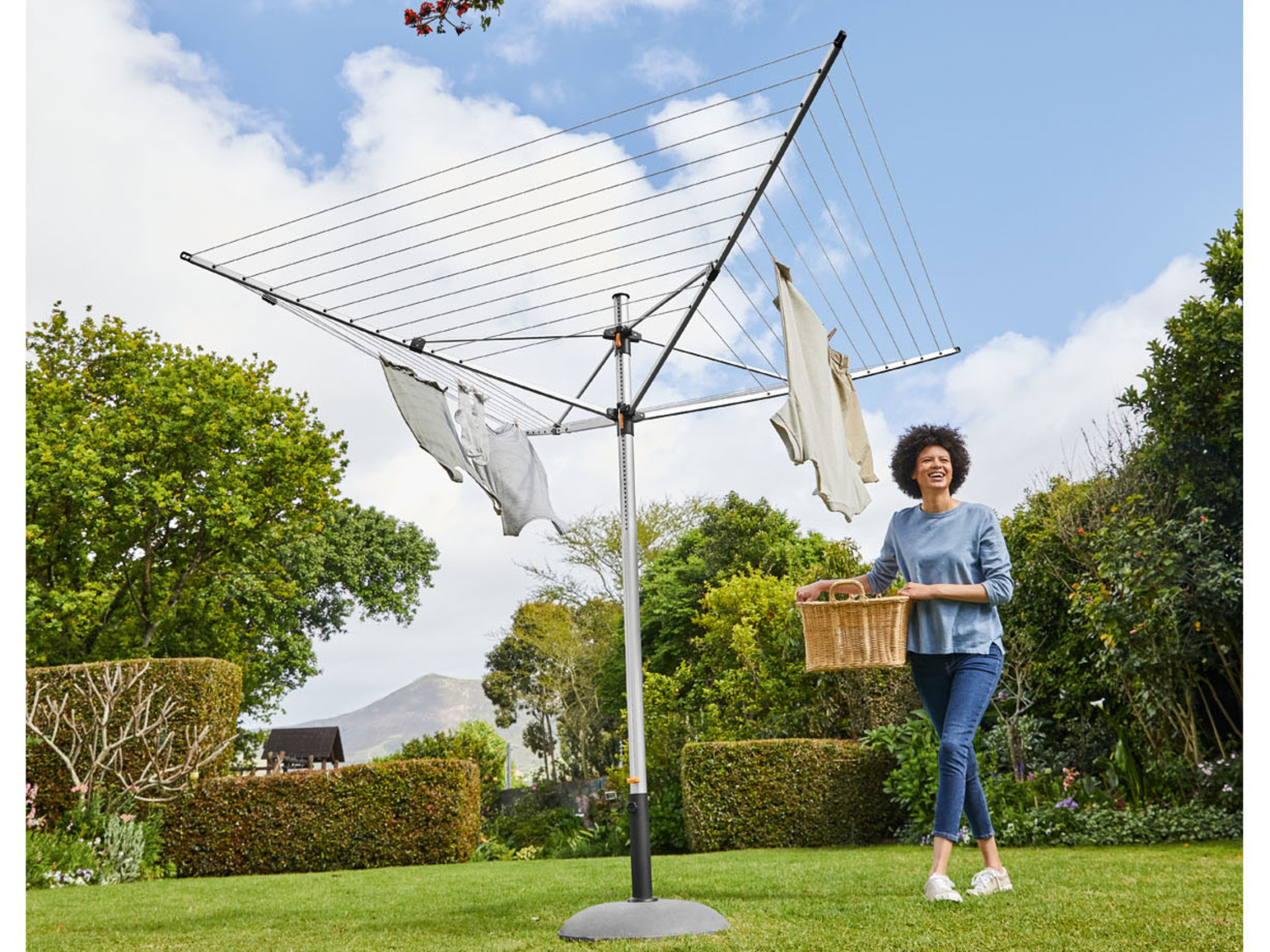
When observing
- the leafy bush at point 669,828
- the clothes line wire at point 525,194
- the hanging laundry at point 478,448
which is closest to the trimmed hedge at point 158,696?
the leafy bush at point 669,828

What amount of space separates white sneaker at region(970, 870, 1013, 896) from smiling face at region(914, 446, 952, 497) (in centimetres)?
160

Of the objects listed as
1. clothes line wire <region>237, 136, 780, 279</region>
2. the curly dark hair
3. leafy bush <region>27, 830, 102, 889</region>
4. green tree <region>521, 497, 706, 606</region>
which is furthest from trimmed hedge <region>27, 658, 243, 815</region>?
green tree <region>521, 497, 706, 606</region>

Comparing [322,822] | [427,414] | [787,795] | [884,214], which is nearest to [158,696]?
[322,822]

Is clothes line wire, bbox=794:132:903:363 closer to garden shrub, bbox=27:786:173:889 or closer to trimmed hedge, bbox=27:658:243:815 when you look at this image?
garden shrub, bbox=27:786:173:889

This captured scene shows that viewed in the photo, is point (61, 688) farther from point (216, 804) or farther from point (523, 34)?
point (523, 34)

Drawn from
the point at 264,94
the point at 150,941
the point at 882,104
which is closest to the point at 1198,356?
the point at 882,104

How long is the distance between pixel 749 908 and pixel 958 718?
1.21 metres

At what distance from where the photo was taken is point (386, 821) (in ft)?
33.6

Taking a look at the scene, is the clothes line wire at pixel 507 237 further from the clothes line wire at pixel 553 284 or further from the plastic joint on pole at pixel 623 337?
the plastic joint on pole at pixel 623 337

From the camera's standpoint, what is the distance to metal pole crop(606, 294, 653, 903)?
404 cm

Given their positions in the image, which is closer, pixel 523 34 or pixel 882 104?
pixel 882 104

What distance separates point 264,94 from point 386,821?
37.3ft

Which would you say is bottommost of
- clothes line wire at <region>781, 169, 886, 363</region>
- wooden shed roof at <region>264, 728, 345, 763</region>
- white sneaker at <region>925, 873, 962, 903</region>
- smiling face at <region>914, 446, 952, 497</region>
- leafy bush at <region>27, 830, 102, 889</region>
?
wooden shed roof at <region>264, 728, 345, 763</region>

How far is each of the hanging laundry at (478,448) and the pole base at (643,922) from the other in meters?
1.96
